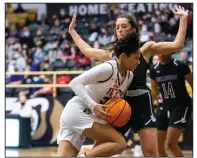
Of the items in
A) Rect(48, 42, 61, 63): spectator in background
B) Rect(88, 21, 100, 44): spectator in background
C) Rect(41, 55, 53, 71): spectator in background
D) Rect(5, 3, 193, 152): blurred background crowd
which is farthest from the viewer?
Rect(88, 21, 100, 44): spectator in background

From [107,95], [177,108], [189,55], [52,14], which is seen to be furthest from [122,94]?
[52,14]

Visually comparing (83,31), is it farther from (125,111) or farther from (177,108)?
(125,111)

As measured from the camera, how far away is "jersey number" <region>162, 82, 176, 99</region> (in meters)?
8.54

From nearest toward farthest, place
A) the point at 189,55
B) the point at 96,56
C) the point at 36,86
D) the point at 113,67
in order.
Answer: the point at 113,67
the point at 96,56
the point at 36,86
the point at 189,55

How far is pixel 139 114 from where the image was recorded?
18.2ft

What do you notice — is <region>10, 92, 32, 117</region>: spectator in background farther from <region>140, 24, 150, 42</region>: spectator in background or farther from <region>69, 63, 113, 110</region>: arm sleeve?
<region>69, 63, 113, 110</region>: arm sleeve

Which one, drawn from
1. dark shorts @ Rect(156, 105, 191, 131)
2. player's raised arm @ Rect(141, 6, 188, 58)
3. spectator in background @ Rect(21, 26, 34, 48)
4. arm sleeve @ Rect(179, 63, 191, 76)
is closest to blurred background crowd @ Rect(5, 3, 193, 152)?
spectator in background @ Rect(21, 26, 34, 48)

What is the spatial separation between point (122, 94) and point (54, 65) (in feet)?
40.8

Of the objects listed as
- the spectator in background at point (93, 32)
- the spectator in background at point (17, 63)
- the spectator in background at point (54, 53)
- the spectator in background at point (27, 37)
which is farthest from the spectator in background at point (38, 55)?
the spectator in background at point (93, 32)

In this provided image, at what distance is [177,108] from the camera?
8570mm

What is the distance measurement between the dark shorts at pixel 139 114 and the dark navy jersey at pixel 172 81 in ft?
9.51

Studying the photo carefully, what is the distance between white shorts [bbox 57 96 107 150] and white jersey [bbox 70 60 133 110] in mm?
106

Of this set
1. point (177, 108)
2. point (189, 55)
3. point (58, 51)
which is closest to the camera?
point (177, 108)

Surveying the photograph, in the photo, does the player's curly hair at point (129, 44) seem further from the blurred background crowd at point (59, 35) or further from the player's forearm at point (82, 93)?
the blurred background crowd at point (59, 35)
